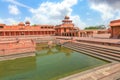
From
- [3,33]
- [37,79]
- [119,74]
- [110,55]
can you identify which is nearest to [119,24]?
[110,55]

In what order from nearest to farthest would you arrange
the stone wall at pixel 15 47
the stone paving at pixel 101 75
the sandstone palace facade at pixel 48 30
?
1. the stone paving at pixel 101 75
2. the stone wall at pixel 15 47
3. the sandstone palace facade at pixel 48 30

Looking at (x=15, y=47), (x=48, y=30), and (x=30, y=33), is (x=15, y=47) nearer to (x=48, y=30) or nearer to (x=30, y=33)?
(x=30, y=33)

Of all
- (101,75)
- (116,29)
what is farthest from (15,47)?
(116,29)

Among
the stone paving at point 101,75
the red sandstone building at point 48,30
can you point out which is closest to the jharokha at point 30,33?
the red sandstone building at point 48,30

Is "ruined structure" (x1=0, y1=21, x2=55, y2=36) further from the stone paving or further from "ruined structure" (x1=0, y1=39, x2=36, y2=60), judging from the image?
the stone paving

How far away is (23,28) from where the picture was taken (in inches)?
1527

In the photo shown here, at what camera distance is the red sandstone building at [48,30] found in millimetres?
36125

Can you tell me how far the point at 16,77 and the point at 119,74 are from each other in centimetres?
652

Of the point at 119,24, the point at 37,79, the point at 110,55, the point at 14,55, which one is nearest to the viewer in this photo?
the point at 37,79

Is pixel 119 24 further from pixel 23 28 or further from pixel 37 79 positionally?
pixel 23 28

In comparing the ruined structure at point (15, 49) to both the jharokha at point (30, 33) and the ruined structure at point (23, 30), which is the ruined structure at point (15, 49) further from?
the ruined structure at point (23, 30)

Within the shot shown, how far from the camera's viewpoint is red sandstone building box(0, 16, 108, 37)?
119ft

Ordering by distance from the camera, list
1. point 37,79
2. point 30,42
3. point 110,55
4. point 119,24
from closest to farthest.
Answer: point 37,79 < point 110,55 < point 30,42 < point 119,24

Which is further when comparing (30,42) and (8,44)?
(30,42)
